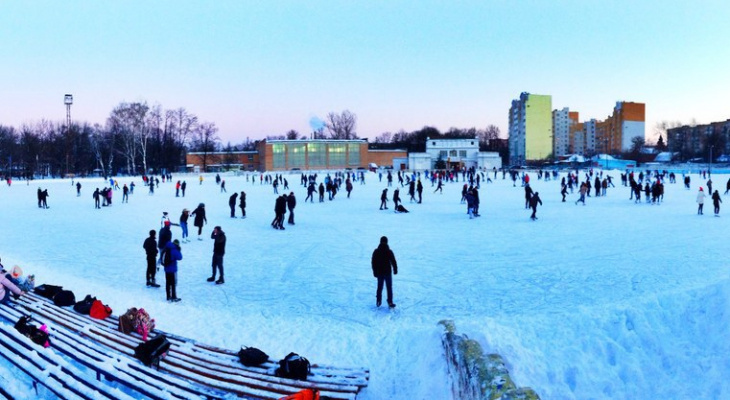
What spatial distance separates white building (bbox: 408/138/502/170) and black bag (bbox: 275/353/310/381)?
6925 centimetres

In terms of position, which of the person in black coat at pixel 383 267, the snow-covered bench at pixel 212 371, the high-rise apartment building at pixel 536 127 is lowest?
the snow-covered bench at pixel 212 371

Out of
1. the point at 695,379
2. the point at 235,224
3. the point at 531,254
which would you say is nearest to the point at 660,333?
the point at 695,379

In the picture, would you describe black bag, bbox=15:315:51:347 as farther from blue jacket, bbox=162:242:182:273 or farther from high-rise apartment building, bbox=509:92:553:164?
high-rise apartment building, bbox=509:92:553:164

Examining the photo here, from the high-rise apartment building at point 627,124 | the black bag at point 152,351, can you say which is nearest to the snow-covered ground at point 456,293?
the black bag at point 152,351

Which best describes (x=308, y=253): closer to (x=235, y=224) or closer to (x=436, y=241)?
(x=436, y=241)

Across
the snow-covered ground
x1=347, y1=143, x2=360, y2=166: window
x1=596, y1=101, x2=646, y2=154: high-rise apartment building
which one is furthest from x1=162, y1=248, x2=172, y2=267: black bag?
x1=596, y1=101, x2=646, y2=154: high-rise apartment building

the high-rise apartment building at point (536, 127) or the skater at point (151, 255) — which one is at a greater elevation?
the high-rise apartment building at point (536, 127)

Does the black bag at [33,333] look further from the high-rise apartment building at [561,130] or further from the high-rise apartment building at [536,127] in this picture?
the high-rise apartment building at [561,130]

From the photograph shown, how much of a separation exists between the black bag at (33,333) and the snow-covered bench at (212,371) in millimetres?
239

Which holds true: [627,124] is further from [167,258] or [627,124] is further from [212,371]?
[212,371]

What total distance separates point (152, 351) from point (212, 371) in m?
0.62

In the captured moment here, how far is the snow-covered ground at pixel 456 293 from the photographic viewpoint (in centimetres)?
521

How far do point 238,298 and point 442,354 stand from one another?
408cm

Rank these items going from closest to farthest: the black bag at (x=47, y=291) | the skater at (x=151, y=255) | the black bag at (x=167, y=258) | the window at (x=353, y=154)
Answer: the black bag at (x=47, y=291) → the black bag at (x=167, y=258) → the skater at (x=151, y=255) → the window at (x=353, y=154)
